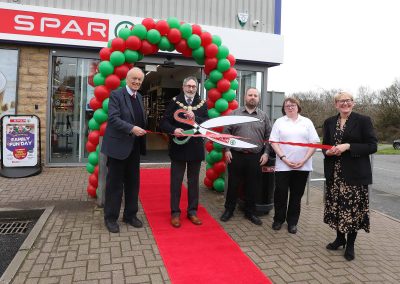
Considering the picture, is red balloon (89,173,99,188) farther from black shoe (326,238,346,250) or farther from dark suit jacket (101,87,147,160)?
black shoe (326,238,346,250)

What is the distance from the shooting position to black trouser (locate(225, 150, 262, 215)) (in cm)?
446

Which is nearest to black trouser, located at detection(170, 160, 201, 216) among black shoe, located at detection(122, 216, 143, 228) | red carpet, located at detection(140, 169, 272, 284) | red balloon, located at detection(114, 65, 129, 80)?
red carpet, located at detection(140, 169, 272, 284)

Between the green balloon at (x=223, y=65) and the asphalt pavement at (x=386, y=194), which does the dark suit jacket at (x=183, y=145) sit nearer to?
the green balloon at (x=223, y=65)

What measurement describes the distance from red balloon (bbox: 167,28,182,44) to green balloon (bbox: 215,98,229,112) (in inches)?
47.3

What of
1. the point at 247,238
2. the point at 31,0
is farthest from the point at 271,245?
the point at 31,0

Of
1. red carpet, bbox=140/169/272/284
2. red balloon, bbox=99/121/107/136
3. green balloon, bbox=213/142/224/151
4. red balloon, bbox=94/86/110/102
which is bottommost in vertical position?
red carpet, bbox=140/169/272/284

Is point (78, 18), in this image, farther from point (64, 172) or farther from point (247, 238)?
point (247, 238)

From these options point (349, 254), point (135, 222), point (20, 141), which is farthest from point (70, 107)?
point (349, 254)

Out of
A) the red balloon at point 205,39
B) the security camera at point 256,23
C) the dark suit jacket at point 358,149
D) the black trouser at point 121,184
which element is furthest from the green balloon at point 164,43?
the security camera at point 256,23

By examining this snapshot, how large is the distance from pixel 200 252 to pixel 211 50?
10.7 ft

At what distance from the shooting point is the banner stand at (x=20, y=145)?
287 inches

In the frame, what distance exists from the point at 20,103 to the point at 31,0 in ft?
7.81

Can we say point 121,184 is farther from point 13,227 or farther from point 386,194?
point 386,194

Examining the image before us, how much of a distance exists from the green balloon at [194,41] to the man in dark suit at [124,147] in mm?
1577
